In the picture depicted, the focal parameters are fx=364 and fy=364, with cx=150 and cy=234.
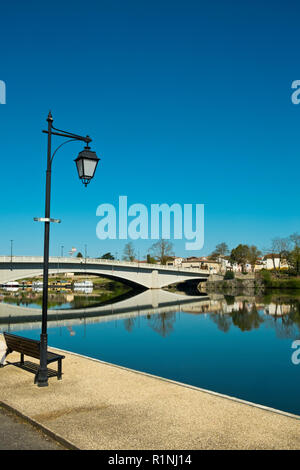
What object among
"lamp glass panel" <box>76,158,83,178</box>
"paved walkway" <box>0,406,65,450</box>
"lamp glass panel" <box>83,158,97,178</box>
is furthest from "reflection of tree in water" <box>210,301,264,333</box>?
"paved walkway" <box>0,406,65,450</box>

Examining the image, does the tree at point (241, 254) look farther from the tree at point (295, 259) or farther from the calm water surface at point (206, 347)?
the calm water surface at point (206, 347)

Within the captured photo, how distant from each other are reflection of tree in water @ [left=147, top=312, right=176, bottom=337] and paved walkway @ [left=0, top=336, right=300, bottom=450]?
1481cm

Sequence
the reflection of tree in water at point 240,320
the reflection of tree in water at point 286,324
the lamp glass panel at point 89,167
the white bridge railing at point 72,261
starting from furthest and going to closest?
the white bridge railing at point 72,261
the reflection of tree in water at point 240,320
the reflection of tree in water at point 286,324
the lamp glass panel at point 89,167

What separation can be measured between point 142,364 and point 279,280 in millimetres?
71582

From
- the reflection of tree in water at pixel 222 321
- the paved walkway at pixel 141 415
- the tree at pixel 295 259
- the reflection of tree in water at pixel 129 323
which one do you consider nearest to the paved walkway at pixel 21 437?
the paved walkway at pixel 141 415

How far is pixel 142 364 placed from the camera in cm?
1491

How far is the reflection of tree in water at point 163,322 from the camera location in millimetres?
25141

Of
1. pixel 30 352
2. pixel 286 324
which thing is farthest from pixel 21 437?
pixel 286 324

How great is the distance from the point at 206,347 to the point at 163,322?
11029mm

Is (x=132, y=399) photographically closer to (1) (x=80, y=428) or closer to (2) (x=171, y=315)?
(1) (x=80, y=428)

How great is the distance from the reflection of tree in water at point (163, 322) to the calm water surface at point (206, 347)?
0.05 metres

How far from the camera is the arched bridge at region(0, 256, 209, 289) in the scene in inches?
1941

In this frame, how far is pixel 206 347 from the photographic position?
19062 millimetres
